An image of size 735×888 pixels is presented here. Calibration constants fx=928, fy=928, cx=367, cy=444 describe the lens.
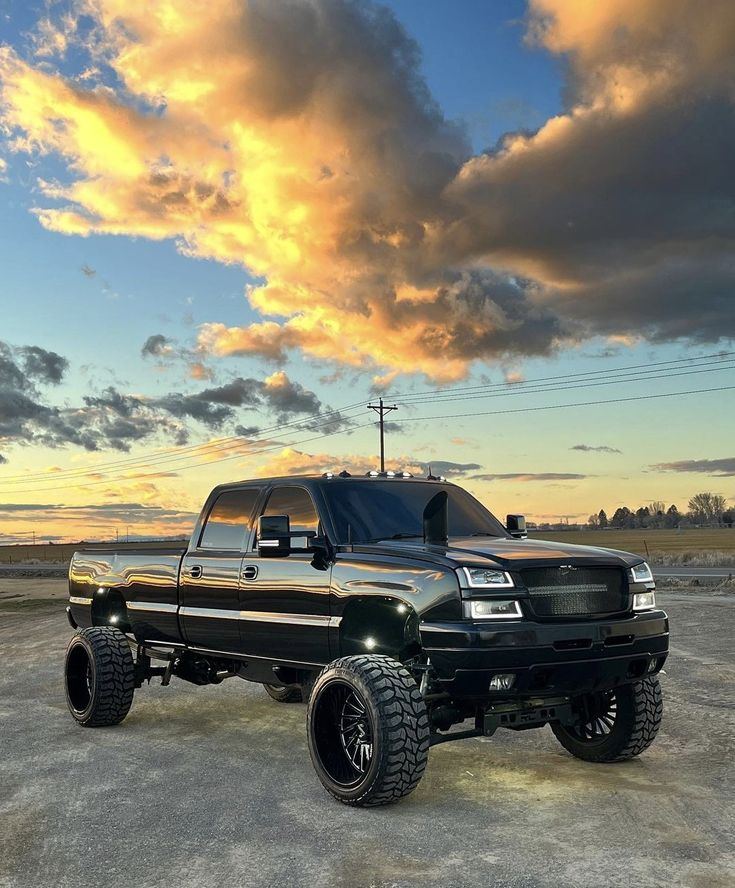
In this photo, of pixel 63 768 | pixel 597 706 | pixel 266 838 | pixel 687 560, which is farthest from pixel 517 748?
pixel 687 560

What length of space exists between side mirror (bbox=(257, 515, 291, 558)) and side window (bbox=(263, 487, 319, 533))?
1.35ft

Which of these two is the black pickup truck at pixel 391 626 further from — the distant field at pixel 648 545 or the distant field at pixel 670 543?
the distant field at pixel 670 543

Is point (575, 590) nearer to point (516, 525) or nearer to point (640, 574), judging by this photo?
point (640, 574)

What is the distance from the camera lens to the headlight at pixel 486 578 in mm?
5863

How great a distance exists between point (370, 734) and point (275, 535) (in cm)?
164

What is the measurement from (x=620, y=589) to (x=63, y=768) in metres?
4.38

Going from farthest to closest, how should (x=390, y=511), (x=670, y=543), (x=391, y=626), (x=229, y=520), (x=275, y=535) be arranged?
(x=670, y=543), (x=229, y=520), (x=390, y=511), (x=391, y=626), (x=275, y=535)

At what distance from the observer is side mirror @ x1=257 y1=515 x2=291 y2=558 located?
6.63 meters

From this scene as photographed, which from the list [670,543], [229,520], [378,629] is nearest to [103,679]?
[229,520]

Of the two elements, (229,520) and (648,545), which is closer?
(229,520)

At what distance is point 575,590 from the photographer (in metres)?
6.23

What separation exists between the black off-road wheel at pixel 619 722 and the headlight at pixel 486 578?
167 cm

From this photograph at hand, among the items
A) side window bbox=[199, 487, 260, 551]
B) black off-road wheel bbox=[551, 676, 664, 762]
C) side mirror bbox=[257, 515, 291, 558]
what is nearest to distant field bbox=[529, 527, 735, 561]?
side window bbox=[199, 487, 260, 551]

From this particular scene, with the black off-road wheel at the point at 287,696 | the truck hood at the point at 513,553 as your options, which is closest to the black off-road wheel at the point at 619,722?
the truck hood at the point at 513,553
